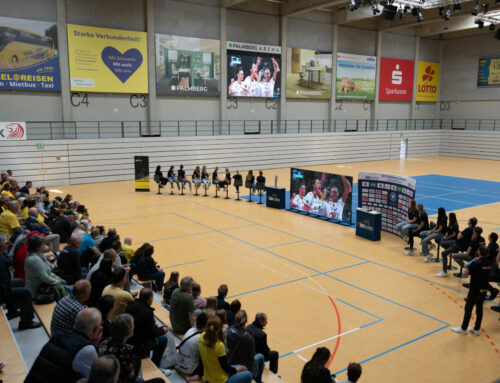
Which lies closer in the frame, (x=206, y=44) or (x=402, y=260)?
(x=402, y=260)

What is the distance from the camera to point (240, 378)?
5.14 m

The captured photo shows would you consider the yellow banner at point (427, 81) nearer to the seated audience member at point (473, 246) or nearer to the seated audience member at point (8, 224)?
the seated audience member at point (473, 246)

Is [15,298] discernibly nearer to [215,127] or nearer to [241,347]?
[241,347]

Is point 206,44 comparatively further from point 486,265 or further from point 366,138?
point 486,265

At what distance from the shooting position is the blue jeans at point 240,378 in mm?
5133

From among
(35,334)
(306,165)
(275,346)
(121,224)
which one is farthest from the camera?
(306,165)

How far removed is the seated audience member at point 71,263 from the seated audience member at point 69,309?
3.22 m

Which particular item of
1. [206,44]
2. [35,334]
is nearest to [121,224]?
[35,334]

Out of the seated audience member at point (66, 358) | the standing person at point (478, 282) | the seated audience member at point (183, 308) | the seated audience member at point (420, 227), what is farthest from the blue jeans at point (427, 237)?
the seated audience member at point (66, 358)

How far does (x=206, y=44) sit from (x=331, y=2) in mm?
8819

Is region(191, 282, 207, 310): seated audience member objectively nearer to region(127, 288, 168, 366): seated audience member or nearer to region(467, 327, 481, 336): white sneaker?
region(127, 288, 168, 366): seated audience member

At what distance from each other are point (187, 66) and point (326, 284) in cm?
2221

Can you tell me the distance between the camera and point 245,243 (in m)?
13.9

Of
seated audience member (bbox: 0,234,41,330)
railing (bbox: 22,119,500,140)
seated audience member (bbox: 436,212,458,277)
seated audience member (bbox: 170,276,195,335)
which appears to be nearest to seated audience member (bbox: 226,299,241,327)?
seated audience member (bbox: 170,276,195,335)
